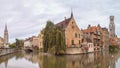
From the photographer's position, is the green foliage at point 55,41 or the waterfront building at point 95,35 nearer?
the green foliage at point 55,41

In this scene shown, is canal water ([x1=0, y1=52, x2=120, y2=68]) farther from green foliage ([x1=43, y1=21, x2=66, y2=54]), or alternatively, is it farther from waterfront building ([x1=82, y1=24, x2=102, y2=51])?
waterfront building ([x1=82, y1=24, x2=102, y2=51])

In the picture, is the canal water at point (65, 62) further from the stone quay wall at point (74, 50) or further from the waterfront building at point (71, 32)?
the waterfront building at point (71, 32)

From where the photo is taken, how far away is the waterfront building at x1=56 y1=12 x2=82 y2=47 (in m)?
64.8

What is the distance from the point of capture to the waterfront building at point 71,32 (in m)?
64.8

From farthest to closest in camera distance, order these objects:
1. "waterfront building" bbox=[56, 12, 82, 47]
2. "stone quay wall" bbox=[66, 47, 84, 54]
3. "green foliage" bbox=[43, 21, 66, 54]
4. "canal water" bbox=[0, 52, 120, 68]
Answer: "waterfront building" bbox=[56, 12, 82, 47]
"stone quay wall" bbox=[66, 47, 84, 54]
"green foliage" bbox=[43, 21, 66, 54]
"canal water" bbox=[0, 52, 120, 68]

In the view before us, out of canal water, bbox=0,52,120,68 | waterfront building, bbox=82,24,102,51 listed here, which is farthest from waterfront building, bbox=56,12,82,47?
canal water, bbox=0,52,120,68

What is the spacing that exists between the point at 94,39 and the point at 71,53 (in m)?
22.9

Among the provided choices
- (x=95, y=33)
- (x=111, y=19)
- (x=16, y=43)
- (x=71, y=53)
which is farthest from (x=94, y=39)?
(x=16, y=43)

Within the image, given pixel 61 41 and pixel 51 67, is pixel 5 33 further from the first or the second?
pixel 51 67

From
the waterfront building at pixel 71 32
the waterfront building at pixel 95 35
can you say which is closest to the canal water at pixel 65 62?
the waterfront building at pixel 71 32

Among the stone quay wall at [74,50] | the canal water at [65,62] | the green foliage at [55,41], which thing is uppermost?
the green foliage at [55,41]

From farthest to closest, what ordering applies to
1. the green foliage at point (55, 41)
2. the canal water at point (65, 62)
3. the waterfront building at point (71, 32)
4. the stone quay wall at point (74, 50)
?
the waterfront building at point (71, 32)
the stone quay wall at point (74, 50)
the green foliage at point (55, 41)
the canal water at point (65, 62)

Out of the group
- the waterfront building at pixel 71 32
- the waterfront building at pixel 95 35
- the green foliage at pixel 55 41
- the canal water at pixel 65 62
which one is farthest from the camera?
the waterfront building at pixel 95 35

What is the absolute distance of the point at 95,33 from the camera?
83.0 meters
